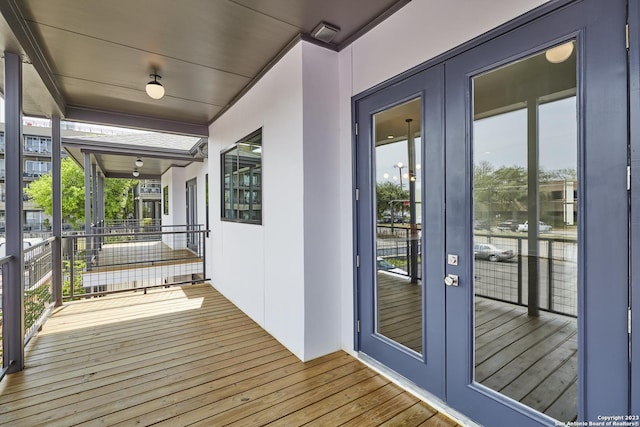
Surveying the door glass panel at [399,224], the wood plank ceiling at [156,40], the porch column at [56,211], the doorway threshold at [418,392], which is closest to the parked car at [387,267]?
the door glass panel at [399,224]

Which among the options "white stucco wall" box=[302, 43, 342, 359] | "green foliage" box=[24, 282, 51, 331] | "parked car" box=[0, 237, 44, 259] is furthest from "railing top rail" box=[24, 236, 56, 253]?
"white stucco wall" box=[302, 43, 342, 359]

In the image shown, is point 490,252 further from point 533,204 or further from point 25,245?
point 25,245

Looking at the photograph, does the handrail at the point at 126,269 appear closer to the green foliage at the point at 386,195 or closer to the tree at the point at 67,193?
the tree at the point at 67,193

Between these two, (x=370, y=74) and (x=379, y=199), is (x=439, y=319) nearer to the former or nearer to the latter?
(x=379, y=199)

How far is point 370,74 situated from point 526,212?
5.11 feet

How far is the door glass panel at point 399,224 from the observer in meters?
2.18

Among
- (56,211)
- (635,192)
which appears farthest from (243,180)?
(635,192)

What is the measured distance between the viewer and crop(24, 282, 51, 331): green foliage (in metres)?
3.04

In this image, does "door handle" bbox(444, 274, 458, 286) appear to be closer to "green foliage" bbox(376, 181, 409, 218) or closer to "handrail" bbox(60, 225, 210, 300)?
"green foliage" bbox(376, 181, 409, 218)

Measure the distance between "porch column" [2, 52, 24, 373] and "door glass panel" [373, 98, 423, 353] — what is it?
9.33ft

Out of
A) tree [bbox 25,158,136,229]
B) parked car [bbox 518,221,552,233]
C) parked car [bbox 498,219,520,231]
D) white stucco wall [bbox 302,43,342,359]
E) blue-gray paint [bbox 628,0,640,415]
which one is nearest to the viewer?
blue-gray paint [bbox 628,0,640,415]

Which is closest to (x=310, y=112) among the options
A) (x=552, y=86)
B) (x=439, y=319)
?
(x=552, y=86)

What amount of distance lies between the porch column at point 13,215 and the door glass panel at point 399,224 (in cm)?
284

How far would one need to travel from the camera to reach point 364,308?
2576mm
